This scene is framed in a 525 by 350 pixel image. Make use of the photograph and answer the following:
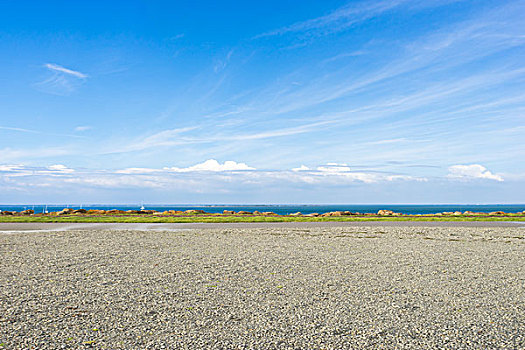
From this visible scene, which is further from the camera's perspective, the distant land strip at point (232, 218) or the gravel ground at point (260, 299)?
the distant land strip at point (232, 218)

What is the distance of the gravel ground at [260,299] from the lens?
290 inches

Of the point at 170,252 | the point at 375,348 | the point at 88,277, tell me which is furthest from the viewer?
the point at 170,252

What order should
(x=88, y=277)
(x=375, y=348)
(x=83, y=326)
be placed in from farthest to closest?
(x=88, y=277) < (x=83, y=326) < (x=375, y=348)

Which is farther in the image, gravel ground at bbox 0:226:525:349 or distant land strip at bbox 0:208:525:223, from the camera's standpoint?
distant land strip at bbox 0:208:525:223

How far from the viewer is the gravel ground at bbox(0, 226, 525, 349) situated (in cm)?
738

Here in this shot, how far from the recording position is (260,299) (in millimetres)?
10094

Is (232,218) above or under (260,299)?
above

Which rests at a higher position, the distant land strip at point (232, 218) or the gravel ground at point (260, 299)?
the distant land strip at point (232, 218)

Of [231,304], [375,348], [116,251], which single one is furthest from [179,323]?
[116,251]

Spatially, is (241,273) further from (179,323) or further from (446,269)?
(446,269)

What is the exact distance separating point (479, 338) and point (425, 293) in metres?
3.42

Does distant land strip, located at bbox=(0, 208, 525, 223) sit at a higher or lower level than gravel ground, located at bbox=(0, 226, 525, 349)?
higher

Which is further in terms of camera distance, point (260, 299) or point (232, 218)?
point (232, 218)

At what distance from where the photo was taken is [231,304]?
9648 mm
